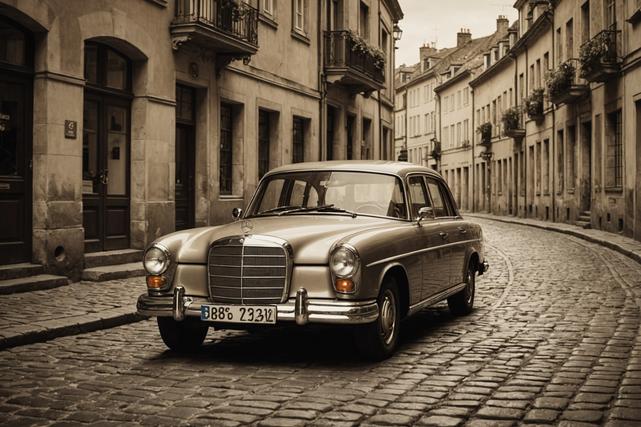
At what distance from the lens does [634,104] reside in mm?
21875

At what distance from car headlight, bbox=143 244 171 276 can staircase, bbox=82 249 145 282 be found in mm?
5784

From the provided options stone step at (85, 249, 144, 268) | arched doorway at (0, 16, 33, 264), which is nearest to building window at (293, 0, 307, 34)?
stone step at (85, 249, 144, 268)

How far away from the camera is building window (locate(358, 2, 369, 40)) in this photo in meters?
29.9

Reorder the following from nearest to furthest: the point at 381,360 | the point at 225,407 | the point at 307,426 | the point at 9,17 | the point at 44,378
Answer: the point at 307,426 < the point at 225,407 < the point at 44,378 < the point at 381,360 < the point at 9,17

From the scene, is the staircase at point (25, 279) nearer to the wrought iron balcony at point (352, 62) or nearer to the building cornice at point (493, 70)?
the wrought iron balcony at point (352, 62)

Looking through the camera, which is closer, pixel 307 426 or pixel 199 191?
pixel 307 426

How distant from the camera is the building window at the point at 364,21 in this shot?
29.9 meters

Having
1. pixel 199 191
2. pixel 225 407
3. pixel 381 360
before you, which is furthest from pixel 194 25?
pixel 225 407

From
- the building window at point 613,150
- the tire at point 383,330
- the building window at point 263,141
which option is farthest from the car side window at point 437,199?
the building window at point 613,150

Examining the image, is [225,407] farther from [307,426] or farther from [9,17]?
[9,17]

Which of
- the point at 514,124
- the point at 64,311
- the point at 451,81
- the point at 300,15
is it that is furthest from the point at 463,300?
the point at 451,81

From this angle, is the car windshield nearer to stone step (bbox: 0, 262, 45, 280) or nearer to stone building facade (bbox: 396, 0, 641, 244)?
stone step (bbox: 0, 262, 45, 280)

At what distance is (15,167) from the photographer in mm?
11852

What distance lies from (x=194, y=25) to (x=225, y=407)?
11.0m
